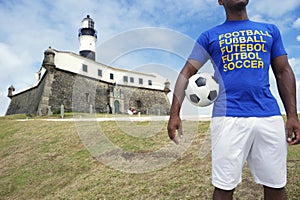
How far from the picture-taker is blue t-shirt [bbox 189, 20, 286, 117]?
1777mm

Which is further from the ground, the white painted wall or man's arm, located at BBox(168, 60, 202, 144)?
the white painted wall

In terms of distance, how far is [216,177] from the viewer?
5.70ft

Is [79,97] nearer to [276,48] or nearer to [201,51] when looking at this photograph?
[201,51]

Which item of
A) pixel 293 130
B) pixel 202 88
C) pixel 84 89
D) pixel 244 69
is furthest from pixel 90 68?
pixel 293 130

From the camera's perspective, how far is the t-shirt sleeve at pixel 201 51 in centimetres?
193

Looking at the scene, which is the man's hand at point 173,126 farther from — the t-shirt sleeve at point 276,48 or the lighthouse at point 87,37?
the lighthouse at point 87,37

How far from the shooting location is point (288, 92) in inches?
74.0

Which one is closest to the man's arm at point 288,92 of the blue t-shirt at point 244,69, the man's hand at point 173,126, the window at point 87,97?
the blue t-shirt at point 244,69

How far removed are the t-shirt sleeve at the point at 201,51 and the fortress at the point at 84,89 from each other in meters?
17.8

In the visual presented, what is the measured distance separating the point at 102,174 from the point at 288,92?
423 cm

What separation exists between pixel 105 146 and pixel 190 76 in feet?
18.5

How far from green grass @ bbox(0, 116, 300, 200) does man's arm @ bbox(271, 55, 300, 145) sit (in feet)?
5.83

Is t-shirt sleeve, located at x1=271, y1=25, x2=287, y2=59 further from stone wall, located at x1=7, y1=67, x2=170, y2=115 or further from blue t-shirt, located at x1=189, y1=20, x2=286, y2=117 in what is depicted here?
stone wall, located at x1=7, y1=67, x2=170, y2=115

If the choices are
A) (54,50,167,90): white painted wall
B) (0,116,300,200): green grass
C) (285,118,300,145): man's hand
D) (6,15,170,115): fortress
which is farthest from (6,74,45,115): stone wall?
(285,118,300,145): man's hand
